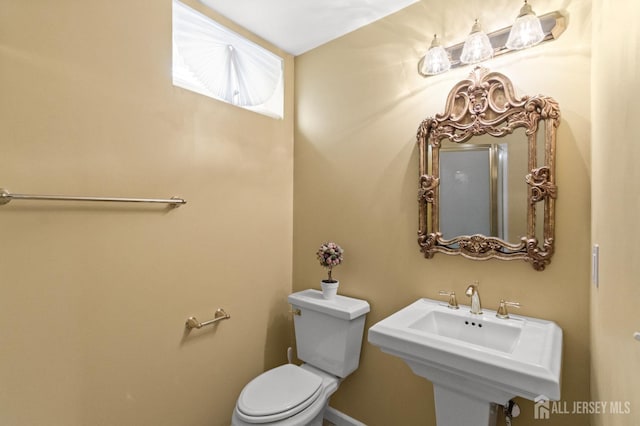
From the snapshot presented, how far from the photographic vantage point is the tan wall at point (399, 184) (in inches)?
50.3

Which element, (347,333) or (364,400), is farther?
(364,400)

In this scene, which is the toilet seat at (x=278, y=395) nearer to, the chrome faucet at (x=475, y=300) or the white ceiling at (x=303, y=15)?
the chrome faucet at (x=475, y=300)

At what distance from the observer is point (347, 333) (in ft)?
5.74

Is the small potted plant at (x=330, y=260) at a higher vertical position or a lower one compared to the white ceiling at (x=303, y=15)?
lower

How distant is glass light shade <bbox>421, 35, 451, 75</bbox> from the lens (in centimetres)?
152

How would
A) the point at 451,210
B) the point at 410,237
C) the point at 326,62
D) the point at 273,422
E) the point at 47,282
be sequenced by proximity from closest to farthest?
the point at 47,282, the point at 273,422, the point at 451,210, the point at 410,237, the point at 326,62

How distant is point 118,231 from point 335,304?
1.16 metres

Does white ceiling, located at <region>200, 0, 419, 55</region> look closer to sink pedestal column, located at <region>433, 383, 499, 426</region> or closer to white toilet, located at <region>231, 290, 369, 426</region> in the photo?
white toilet, located at <region>231, 290, 369, 426</region>

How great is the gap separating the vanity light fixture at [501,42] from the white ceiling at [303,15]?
39 centimetres

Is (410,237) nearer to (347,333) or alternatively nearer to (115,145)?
(347,333)

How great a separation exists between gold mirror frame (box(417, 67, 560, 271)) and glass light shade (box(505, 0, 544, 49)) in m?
0.15

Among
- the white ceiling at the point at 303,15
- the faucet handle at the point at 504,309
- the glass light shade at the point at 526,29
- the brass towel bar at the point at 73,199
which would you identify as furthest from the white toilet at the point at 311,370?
the white ceiling at the point at 303,15

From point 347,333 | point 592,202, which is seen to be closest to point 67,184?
point 347,333

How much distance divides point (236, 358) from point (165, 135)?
1325mm
